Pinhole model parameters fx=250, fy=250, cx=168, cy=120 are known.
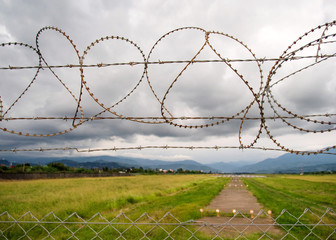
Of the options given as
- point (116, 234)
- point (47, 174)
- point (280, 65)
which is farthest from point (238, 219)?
point (47, 174)

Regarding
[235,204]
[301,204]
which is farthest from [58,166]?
[301,204]

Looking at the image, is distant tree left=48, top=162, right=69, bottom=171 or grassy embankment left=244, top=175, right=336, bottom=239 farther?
distant tree left=48, top=162, right=69, bottom=171

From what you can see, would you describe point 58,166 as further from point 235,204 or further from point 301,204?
point 301,204

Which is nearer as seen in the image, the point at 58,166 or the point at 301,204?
the point at 301,204

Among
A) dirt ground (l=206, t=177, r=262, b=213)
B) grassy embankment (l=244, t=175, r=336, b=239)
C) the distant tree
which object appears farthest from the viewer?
the distant tree

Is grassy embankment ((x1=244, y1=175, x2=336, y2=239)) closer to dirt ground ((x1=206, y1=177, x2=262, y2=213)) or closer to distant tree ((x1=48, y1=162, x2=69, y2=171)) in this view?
dirt ground ((x1=206, y1=177, x2=262, y2=213))

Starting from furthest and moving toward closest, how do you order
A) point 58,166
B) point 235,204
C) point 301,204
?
1. point 58,166
2. point 235,204
3. point 301,204

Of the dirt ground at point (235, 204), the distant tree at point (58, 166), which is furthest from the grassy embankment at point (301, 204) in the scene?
the distant tree at point (58, 166)

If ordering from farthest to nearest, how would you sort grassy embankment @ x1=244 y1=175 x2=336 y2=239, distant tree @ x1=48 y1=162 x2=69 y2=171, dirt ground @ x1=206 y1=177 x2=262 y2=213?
distant tree @ x1=48 y1=162 x2=69 y2=171
dirt ground @ x1=206 y1=177 x2=262 y2=213
grassy embankment @ x1=244 y1=175 x2=336 y2=239

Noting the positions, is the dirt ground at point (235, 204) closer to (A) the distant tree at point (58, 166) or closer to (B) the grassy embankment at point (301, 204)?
(B) the grassy embankment at point (301, 204)

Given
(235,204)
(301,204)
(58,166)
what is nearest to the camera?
(301,204)

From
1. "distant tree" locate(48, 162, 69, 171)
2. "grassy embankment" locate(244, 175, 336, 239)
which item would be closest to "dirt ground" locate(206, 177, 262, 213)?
"grassy embankment" locate(244, 175, 336, 239)

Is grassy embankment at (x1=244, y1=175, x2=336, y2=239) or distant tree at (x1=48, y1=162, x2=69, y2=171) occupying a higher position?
grassy embankment at (x1=244, y1=175, x2=336, y2=239)

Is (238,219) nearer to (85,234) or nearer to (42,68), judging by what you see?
(85,234)
